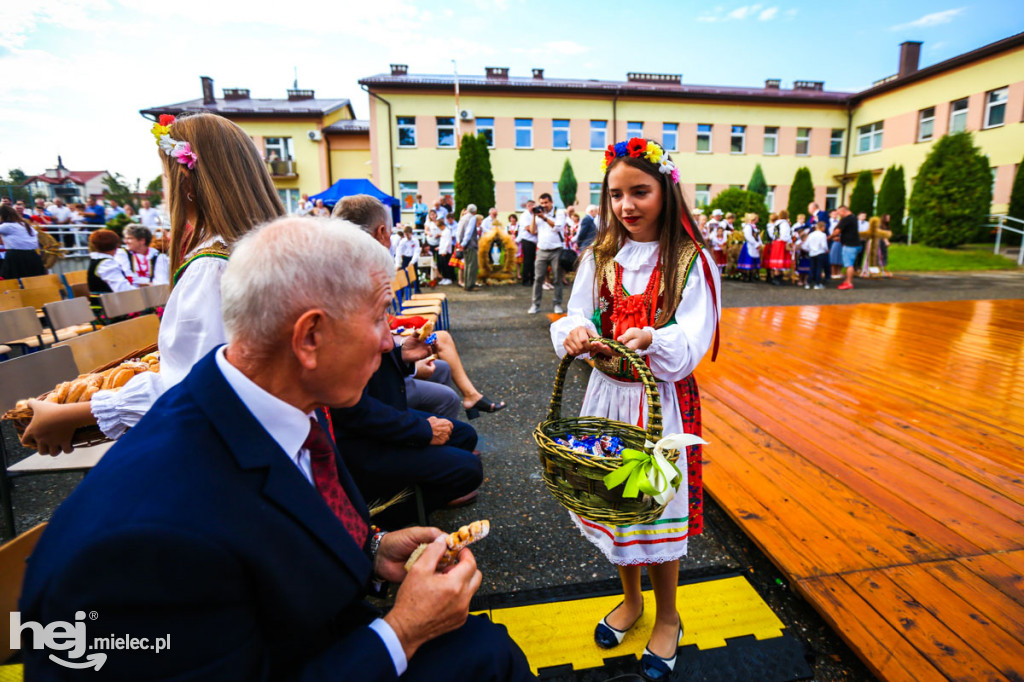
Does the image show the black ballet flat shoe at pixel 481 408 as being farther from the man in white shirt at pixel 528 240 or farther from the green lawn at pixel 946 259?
→ the green lawn at pixel 946 259

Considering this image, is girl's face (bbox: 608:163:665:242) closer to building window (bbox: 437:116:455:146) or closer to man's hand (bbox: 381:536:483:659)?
man's hand (bbox: 381:536:483:659)

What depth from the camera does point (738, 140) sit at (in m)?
29.2

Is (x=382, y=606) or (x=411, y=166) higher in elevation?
(x=411, y=166)

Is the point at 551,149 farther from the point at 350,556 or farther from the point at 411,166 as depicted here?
the point at 350,556

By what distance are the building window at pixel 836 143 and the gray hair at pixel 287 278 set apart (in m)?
36.2

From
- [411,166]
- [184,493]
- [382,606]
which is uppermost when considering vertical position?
[411,166]

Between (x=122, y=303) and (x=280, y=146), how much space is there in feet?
A: 94.1

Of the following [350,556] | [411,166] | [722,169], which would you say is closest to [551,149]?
[411,166]

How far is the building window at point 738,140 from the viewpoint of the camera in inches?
1141

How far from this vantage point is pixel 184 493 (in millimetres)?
863

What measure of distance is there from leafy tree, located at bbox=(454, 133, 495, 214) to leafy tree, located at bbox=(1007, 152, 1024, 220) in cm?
2032

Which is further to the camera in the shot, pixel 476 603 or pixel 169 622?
pixel 476 603

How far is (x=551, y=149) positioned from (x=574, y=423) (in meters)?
27.5

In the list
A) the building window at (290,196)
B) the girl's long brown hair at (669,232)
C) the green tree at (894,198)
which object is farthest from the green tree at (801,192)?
the girl's long brown hair at (669,232)
